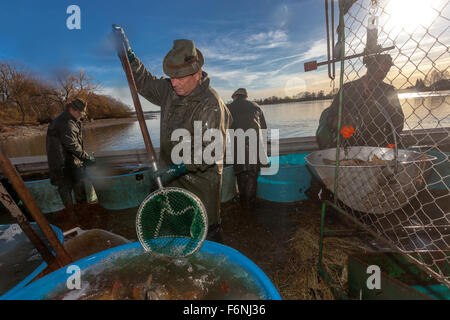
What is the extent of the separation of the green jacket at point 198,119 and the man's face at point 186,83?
70 mm

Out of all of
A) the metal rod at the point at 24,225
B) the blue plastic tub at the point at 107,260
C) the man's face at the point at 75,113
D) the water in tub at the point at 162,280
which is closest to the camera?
the blue plastic tub at the point at 107,260

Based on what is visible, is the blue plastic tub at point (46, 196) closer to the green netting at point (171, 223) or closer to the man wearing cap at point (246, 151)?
the man wearing cap at point (246, 151)

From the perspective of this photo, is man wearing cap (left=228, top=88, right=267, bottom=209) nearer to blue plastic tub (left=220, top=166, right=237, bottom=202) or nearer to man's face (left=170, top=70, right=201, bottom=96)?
blue plastic tub (left=220, top=166, right=237, bottom=202)

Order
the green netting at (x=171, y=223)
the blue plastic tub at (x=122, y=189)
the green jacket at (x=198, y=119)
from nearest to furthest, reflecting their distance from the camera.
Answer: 1. the green netting at (x=171, y=223)
2. the green jacket at (x=198, y=119)
3. the blue plastic tub at (x=122, y=189)

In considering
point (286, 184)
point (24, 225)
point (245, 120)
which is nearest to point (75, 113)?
point (245, 120)

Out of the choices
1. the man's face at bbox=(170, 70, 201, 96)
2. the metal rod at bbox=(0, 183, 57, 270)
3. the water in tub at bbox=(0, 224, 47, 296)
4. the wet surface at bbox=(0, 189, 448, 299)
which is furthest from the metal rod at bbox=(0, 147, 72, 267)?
the wet surface at bbox=(0, 189, 448, 299)

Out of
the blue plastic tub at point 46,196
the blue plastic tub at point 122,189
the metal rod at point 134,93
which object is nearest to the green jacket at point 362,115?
the metal rod at point 134,93

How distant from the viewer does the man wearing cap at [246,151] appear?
5.39 metres

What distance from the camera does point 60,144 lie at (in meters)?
5.21

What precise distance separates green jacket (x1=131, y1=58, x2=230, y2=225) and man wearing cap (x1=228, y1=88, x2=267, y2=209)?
Answer: 2.35 metres

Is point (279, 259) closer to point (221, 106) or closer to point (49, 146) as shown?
point (221, 106)

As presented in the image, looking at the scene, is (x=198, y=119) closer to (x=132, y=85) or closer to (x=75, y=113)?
(x=132, y=85)

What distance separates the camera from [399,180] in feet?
7.74
